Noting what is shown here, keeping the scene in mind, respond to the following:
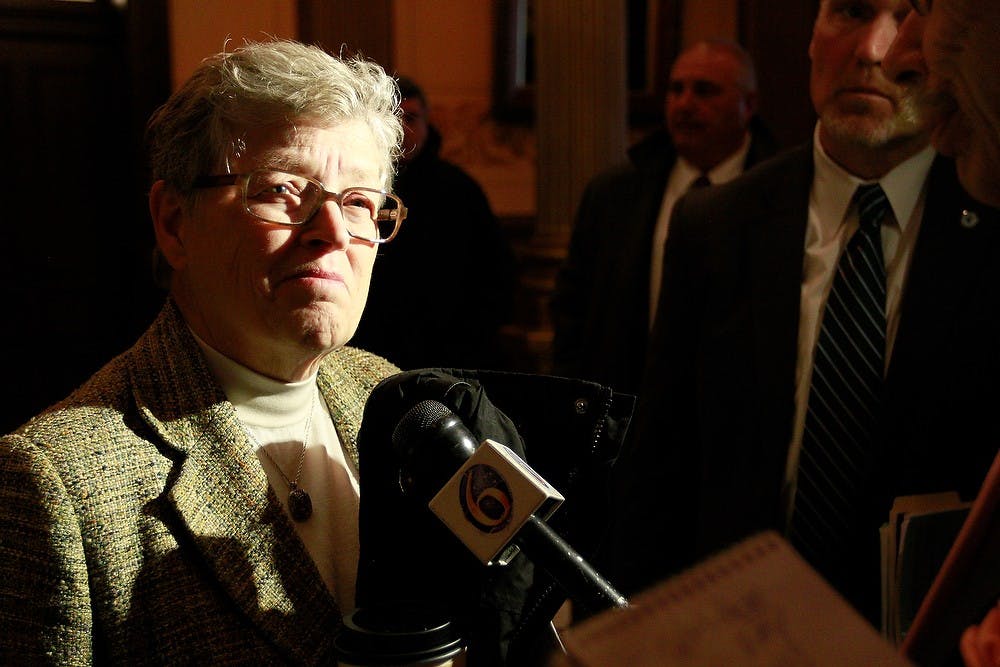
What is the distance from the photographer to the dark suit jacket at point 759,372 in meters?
1.79

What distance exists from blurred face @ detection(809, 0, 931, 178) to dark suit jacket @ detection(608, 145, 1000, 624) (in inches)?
3.8

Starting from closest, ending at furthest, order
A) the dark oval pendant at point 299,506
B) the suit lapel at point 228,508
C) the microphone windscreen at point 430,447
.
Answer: the microphone windscreen at point 430,447, the suit lapel at point 228,508, the dark oval pendant at point 299,506

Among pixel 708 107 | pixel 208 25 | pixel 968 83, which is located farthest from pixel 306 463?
pixel 208 25

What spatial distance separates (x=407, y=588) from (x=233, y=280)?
1.64ft

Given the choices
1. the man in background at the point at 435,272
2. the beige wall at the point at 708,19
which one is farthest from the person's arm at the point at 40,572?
the beige wall at the point at 708,19

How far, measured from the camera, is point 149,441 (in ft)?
4.53

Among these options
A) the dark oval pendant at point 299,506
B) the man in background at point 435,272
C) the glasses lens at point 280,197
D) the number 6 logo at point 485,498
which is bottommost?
the man in background at point 435,272

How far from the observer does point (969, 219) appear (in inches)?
73.5

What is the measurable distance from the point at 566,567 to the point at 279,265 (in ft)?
2.41

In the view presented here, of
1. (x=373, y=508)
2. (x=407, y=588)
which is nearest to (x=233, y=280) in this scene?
(x=373, y=508)

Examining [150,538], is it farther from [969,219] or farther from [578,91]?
[578,91]

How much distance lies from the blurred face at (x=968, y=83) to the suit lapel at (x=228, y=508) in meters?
0.95

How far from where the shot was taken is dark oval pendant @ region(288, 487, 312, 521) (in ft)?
4.71

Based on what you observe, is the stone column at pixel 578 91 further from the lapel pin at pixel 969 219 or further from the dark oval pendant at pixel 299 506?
the dark oval pendant at pixel 299 506
